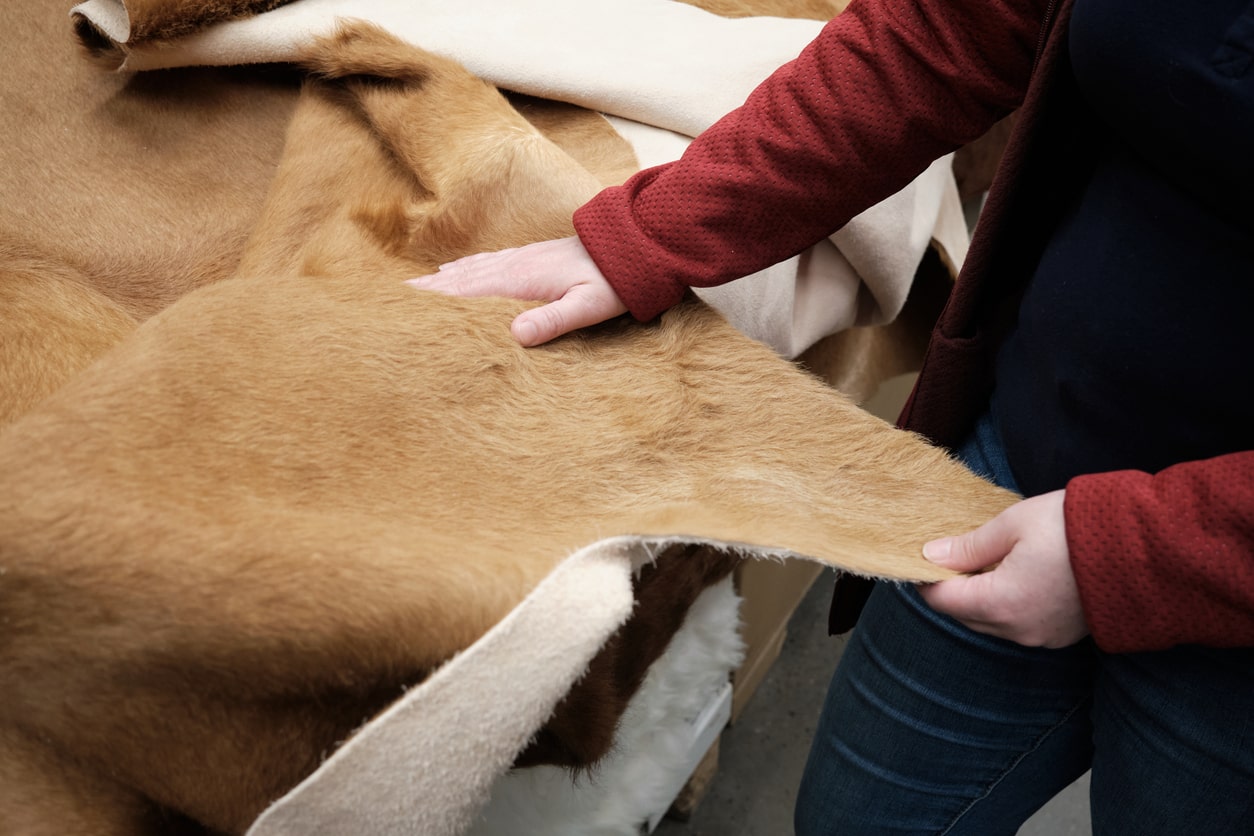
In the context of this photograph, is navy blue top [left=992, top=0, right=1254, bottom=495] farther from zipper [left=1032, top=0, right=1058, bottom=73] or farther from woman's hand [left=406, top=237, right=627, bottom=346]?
woman's hand [left=406, top=237, right=627, bottom=346]

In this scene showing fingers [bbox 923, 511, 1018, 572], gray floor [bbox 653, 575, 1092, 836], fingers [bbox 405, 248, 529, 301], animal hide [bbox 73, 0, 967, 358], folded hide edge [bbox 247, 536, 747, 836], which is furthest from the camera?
gray floor [bbox 653, 575, 1092, 836]

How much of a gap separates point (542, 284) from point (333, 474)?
22 cm

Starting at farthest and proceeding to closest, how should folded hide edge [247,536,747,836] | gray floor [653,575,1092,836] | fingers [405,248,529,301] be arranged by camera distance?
gray floor [653,575,1092,836] < fingers [405,248,529,301] < folded hide edge [247,536,747,836]

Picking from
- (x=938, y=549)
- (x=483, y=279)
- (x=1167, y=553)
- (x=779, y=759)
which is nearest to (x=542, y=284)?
(x=483, y=279)

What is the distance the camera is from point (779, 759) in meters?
1.50

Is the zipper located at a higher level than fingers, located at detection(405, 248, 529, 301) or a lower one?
higher

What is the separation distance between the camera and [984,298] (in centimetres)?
74

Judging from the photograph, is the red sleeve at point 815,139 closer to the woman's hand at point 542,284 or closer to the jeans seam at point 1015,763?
the woman's hand at point 542,284

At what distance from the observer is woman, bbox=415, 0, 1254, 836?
53cm

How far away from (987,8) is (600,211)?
0.95 feet

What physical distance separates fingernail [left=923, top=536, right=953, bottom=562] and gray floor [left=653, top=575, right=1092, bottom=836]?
0.95m

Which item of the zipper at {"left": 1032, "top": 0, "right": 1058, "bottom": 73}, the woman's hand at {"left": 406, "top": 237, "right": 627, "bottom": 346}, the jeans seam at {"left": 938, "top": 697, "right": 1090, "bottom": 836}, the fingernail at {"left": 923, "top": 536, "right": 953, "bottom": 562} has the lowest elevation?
the jeans seam at {"left": 938, "top": 697, "right": 1090, "bottom": 836}

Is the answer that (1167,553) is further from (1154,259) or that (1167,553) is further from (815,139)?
(815,139)

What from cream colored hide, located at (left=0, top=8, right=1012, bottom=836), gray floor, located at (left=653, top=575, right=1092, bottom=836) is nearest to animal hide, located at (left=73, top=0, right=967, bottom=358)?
cream colored hide, located at (left=0, top=8, right=1012, bottom=836)
